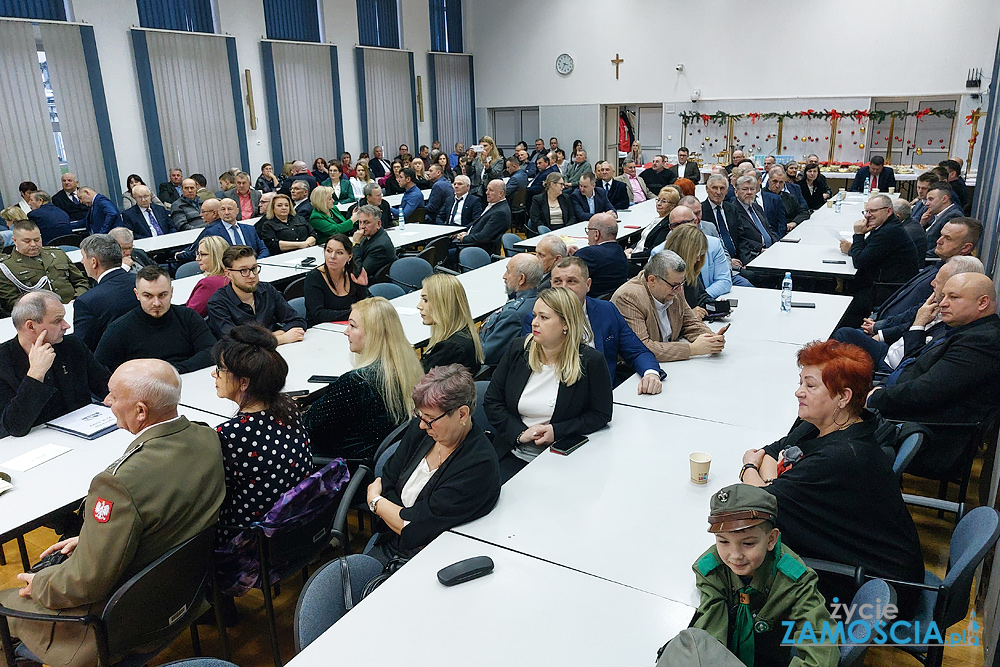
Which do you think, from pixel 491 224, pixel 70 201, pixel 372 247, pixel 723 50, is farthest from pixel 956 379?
pixel 723 50

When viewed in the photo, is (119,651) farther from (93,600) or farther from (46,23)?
(46,23)

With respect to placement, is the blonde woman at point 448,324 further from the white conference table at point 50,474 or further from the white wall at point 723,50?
the white wall at point 723,50

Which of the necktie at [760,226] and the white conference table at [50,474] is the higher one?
the necktie at [760,226]

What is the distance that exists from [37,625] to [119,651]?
30 cm

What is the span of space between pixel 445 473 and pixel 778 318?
3026mm

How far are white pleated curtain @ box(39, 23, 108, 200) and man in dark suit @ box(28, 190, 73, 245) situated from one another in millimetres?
2323

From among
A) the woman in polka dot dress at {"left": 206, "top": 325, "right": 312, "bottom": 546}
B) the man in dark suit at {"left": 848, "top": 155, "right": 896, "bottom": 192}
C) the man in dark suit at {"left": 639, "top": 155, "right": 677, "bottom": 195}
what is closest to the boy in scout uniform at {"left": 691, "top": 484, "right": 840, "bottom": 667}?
the woman in polka dot dress at {"left": 206, "top": 325, "right": 312, "bottom": 546}

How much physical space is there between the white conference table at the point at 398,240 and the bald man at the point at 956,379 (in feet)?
16.4

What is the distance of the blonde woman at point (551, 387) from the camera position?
3018mm

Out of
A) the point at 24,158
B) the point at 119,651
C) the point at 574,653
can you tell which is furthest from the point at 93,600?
the point at 24,158

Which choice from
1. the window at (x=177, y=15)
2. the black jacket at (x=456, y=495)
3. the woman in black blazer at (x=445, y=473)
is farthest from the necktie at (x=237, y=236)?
the window at (x=177, y=15)

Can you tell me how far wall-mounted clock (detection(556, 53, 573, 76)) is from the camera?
17.0 m

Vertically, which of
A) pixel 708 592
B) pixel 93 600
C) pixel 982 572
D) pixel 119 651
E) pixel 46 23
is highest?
pixel 46 23

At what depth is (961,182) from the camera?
9.37 m
